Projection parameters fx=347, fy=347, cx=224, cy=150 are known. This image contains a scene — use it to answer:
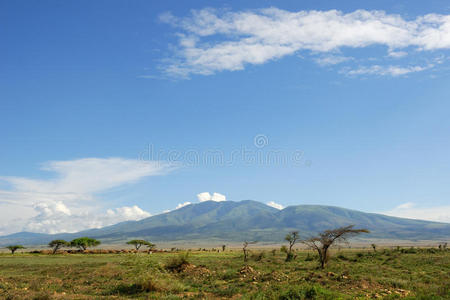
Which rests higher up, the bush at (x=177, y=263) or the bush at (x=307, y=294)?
the bush at (x=307, y=294)

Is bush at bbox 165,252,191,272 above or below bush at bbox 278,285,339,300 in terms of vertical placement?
below

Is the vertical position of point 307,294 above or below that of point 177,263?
above

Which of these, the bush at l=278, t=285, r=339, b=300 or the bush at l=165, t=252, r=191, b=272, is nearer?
the bush at l=278, t=285, r=339, b=300

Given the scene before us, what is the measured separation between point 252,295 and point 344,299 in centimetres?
509

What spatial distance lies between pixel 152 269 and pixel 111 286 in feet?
10.4

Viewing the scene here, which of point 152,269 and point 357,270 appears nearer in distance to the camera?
point 152,269

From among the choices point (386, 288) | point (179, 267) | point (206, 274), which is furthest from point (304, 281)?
point (179, 267)

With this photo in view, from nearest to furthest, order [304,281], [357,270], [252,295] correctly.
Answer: [252,295], [304,281], [357,270]

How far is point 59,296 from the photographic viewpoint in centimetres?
1938

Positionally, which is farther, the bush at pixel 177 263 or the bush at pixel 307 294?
the bush at pixel 177 263

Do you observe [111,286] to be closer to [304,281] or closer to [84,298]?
[84,298]

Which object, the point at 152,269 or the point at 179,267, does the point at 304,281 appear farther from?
the point at 179,267

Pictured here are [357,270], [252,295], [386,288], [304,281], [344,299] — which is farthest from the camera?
[357,270]

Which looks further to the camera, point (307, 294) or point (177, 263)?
point (177, 263)
